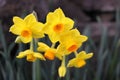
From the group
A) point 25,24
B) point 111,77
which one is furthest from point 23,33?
point 111,77

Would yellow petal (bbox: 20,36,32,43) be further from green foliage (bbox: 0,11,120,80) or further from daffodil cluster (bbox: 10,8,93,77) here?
green foliage (bbox: 0,11,120,80)

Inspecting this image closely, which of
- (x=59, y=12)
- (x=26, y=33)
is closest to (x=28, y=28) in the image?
(x=26, y=33)

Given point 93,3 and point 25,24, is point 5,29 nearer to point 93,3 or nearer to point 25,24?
point 25,24

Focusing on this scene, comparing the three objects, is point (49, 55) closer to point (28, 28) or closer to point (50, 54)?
point (50, 54)

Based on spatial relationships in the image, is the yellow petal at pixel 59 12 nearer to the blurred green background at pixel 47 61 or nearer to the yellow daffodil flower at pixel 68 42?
the yellow daffodil flower at pixel 68 42

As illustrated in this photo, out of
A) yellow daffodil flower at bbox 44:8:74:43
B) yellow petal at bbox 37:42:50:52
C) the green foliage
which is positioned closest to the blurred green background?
the green foliage

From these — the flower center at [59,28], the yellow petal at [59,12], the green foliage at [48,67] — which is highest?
the yellow petal at [59,12]

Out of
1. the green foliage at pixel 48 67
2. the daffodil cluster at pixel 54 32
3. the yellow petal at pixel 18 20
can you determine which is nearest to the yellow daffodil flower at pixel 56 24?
the daffodil cluster at pixel 54 32
